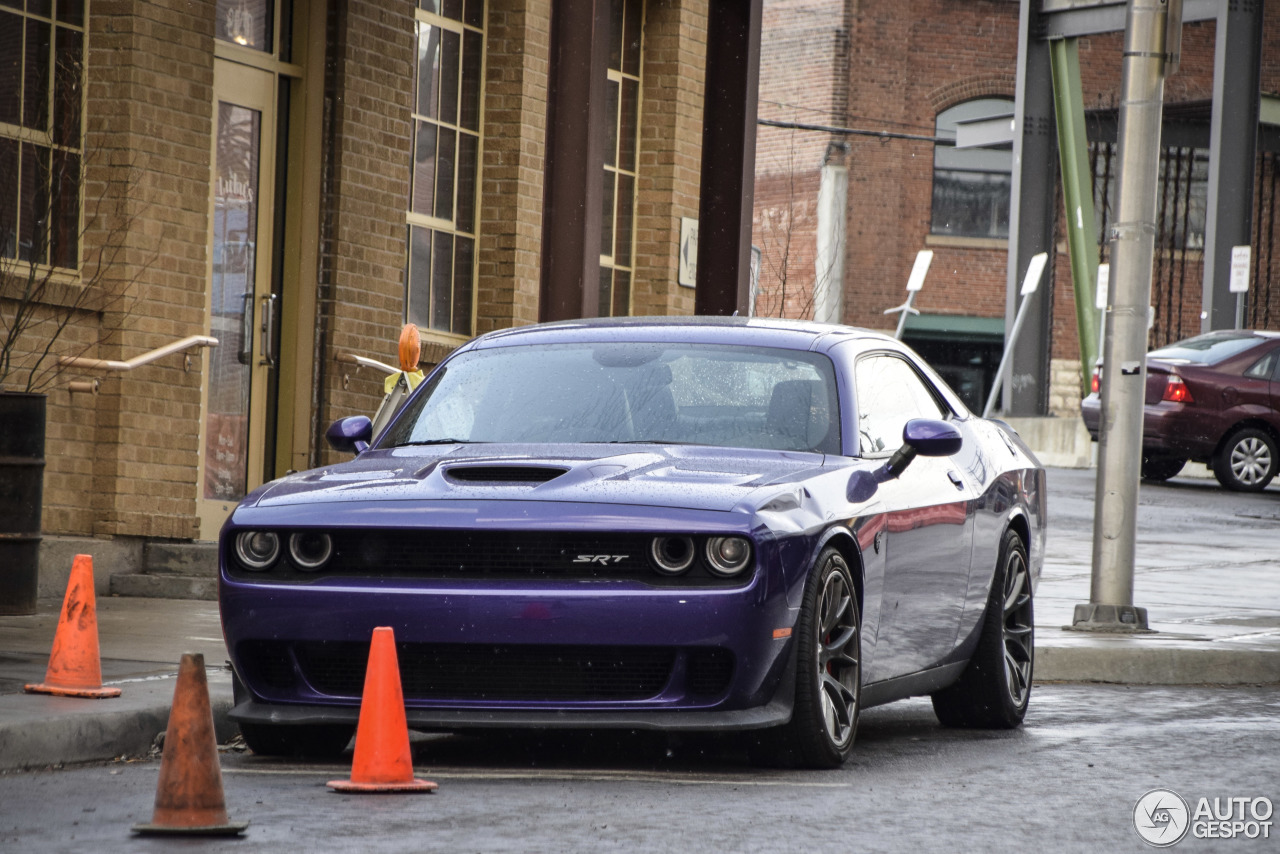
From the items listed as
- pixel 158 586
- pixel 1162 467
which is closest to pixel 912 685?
pixel 158 586

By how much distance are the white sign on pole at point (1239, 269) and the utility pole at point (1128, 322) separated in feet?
48.8

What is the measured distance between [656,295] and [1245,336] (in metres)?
8.60

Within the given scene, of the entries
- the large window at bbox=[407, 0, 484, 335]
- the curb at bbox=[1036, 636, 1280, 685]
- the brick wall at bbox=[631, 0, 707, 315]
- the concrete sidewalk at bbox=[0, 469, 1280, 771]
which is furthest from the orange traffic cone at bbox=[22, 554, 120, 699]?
the brick wall at bbox=[631, 0, 707, 315]

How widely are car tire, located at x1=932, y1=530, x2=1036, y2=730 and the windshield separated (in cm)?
135

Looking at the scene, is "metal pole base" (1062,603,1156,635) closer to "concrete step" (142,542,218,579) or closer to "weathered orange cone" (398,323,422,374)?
"weathered orange cone" (398,323,422,374)

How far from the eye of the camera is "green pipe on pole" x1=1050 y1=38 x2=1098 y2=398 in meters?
26.1

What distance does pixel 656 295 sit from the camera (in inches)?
636

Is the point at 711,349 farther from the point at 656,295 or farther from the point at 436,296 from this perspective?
the point at 656,295

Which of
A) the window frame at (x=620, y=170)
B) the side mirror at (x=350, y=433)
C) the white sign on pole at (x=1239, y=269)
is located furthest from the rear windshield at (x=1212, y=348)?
the side mirror at (x=350, y=433)

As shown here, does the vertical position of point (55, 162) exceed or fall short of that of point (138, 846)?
it exceeds it

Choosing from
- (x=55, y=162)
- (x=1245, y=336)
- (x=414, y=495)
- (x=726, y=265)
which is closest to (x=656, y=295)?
(x=726, y=265)

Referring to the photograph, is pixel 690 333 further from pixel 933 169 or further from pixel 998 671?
pixel 933 169

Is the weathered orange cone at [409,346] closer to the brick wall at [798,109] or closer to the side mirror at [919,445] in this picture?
the side mirror at [919,445]

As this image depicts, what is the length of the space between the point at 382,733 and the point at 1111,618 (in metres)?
5.91
